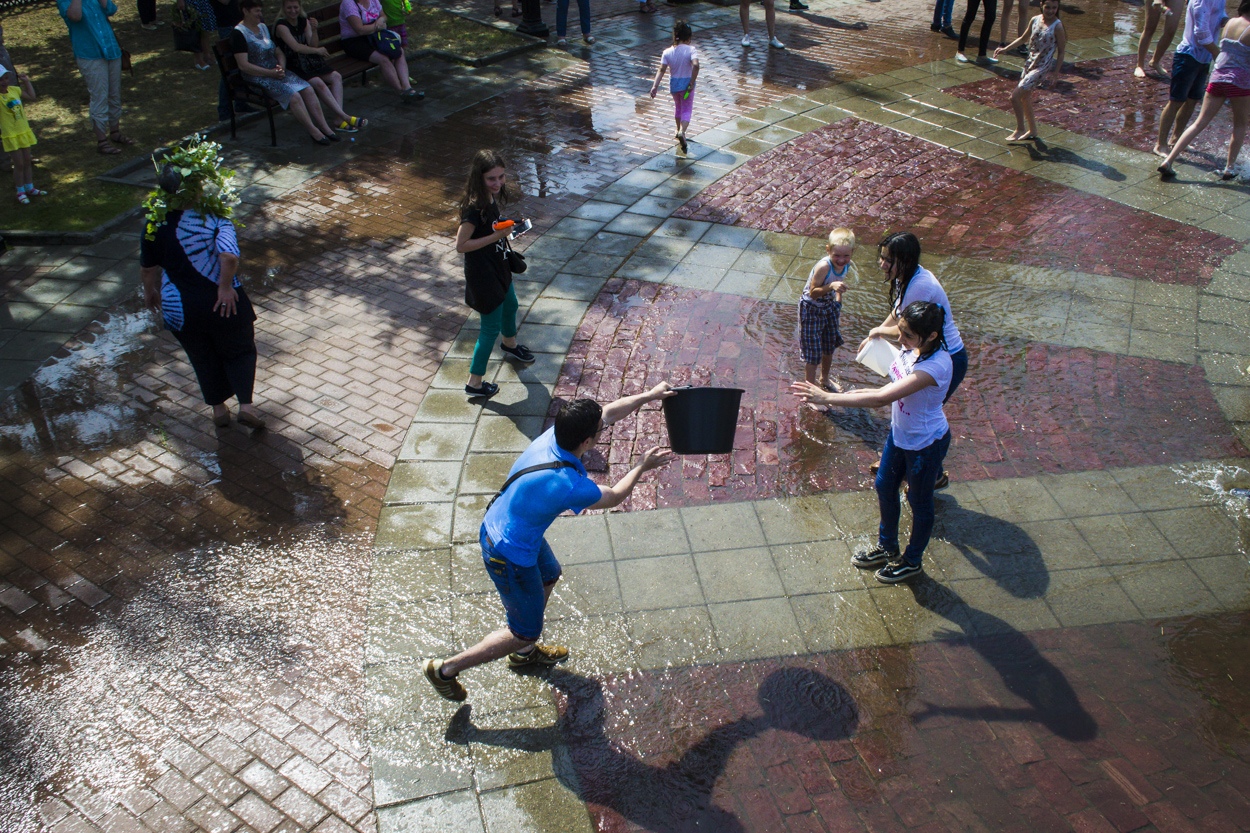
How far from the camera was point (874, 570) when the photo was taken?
502 cm

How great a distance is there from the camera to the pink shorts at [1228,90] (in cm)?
881

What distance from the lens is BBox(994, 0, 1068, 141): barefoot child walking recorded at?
10055 mm

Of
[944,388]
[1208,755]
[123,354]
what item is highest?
[944,388]

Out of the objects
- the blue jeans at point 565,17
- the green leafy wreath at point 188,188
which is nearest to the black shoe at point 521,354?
the green leafy wreath at point 188,188

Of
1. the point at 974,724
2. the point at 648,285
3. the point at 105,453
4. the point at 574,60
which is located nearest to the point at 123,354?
the point at 105,453

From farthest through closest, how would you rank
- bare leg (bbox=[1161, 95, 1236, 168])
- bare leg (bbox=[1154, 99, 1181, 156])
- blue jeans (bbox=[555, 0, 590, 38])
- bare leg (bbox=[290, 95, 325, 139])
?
blue jeans (bbox=[555, 0, 590, 38]) < bare leg (bbox=[290, 95, 325, 139]) < bare leg (bbox=[1154, 99, 1181, 156]) < bare leg (bbox=[1161, 95, 1236, 168])

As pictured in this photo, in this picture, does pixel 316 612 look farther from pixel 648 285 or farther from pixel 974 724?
pixel 648 285

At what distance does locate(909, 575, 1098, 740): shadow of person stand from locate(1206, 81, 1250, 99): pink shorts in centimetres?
714

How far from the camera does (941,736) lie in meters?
4.09

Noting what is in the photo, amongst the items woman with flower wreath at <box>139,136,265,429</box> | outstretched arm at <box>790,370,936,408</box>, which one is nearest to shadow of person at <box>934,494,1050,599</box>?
outstretched arm at <box>790,370,936,408</box>

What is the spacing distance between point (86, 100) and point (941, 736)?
1252 cm

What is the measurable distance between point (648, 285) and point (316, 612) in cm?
415

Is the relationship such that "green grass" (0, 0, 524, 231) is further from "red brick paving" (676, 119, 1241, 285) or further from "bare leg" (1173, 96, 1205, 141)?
"bare leg" (1173, 96, 1205, 141)

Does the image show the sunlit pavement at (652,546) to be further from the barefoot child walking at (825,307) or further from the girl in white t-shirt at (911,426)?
the barefoot child walking at (825,307)
